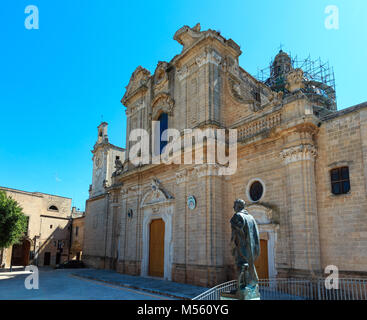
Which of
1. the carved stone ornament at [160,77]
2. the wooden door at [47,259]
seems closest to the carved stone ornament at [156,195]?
the carved stone ornament at [160,77]

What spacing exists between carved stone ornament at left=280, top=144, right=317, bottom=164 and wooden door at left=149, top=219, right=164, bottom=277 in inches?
325

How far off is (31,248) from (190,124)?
2395cm

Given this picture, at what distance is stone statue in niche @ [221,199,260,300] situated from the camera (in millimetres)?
6379

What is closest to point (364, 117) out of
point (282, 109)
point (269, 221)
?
point (282, 109)

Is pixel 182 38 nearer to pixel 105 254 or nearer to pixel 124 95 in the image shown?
pixel 124 95

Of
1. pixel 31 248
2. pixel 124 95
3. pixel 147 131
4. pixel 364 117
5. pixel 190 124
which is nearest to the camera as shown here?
pixel 364 117

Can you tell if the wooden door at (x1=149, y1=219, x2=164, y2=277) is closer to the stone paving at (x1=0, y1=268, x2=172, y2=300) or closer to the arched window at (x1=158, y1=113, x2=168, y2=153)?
the stone paving at (x1=0, y1=268, x2=172, y2=300)

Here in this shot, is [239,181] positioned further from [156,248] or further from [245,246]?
[245,246]

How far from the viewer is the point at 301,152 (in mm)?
11188

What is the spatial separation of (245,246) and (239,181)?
7242 millimetres

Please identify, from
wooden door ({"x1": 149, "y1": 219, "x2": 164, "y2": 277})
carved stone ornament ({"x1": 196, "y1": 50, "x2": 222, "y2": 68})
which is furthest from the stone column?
wooden door ({"x1": 149, "y1": 219, "x2": 164, "y2": 277})

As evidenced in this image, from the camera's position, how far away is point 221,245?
13203 millimetres

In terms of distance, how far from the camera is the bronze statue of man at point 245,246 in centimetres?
644

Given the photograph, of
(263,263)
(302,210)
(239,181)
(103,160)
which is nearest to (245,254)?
(302,210)
